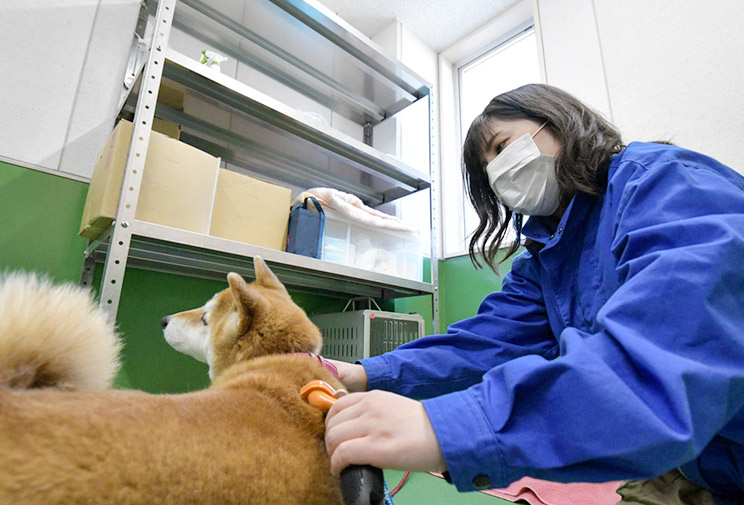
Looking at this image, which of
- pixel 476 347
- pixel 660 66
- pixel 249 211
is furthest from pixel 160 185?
pixel 660 66

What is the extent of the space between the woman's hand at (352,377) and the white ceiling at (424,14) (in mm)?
1921

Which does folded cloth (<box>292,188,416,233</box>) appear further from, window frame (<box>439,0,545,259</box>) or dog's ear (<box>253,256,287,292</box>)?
window frame (<box>439,0,545,259</box>)

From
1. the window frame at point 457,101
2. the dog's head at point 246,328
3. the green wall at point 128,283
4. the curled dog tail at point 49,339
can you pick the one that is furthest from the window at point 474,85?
the curled dog tail at point 49,339

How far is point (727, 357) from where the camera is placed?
1.08 ft

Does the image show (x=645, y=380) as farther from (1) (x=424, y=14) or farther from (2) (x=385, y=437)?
(1) (x=424, y=14)

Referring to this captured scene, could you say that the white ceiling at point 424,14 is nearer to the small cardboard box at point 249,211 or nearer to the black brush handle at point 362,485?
the small cardboard box at point 249,211

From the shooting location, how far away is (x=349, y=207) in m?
1.27

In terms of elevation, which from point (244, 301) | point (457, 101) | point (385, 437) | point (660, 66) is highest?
point (457, 101)

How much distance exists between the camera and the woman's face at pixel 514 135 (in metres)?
0.78

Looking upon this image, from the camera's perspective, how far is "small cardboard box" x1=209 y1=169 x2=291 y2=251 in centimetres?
104

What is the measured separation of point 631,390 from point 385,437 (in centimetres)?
22

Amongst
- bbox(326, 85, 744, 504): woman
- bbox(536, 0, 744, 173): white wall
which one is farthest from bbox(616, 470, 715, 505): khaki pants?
bbox(536, 0, 744, 173): white wall

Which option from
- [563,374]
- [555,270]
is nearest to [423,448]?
[563,374]

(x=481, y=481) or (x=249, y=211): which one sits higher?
(x=249, y=211)
